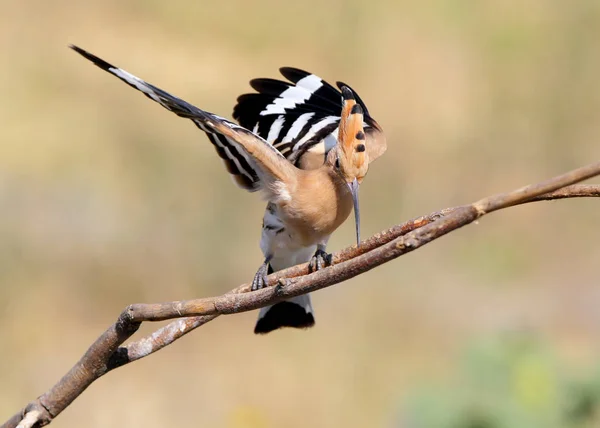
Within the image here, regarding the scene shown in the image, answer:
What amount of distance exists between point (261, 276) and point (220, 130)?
0.34 metres

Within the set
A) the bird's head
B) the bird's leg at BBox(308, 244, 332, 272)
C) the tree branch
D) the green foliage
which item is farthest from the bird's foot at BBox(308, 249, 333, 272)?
the green foliage

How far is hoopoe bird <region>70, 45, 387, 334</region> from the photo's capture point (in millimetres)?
1893

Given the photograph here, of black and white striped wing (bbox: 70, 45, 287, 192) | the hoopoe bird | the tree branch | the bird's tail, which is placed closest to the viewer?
the tree branch

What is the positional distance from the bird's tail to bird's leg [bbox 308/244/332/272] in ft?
0.44

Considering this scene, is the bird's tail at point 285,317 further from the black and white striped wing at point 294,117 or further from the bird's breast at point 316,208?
the black and white striped wing at point 294,117

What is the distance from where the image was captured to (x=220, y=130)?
1.72 meters

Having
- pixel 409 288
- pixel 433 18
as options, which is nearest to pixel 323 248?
pixel 409 288

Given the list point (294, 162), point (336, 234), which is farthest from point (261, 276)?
point (336, 234)

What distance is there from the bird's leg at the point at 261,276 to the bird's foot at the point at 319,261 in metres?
0.08

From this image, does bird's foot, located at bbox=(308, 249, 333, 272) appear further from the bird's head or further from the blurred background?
the blurred background

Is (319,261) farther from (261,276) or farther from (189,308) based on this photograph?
(189,308)

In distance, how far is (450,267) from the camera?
4578 mm

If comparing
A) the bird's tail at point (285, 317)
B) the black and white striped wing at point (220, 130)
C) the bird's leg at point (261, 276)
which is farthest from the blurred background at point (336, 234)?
the black and white striped wing at point (220, 130)

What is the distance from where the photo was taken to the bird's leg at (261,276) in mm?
1702
